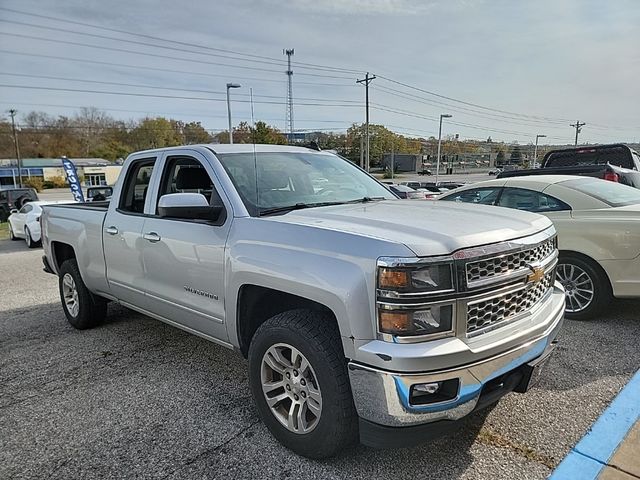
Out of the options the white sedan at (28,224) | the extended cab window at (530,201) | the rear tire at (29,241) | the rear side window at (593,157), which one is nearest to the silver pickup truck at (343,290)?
the extended cab window at (530,201)

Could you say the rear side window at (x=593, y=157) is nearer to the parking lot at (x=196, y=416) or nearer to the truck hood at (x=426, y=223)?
the parking lot at (x=196, y=416)

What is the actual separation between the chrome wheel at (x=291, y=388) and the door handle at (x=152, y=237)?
148 cm

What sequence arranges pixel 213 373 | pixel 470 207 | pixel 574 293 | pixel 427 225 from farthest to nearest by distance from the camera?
pixel 574 293
pixel 213 373
pixel 470 207
pixel 427 225

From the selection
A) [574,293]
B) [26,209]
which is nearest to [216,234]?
[574,293]

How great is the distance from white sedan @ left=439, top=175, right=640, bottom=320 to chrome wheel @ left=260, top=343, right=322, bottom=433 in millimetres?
3655

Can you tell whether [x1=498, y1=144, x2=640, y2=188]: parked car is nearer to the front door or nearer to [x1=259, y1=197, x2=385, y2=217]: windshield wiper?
[x1=259, y1=197, x2=385, y2=217]: windshield wiper

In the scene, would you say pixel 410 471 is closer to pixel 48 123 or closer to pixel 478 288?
pixel 478 288

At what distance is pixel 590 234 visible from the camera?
15.9ft

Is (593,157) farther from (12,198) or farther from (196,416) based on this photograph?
(12,198)

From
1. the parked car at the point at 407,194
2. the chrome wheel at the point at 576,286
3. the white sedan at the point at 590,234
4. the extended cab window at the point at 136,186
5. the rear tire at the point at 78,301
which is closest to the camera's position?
the extended cab window at the point at 136,186

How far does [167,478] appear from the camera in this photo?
8.48 ft

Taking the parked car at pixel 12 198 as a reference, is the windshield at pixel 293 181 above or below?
above

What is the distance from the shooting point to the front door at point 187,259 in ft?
10.5

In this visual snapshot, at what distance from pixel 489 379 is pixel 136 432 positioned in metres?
2.28
